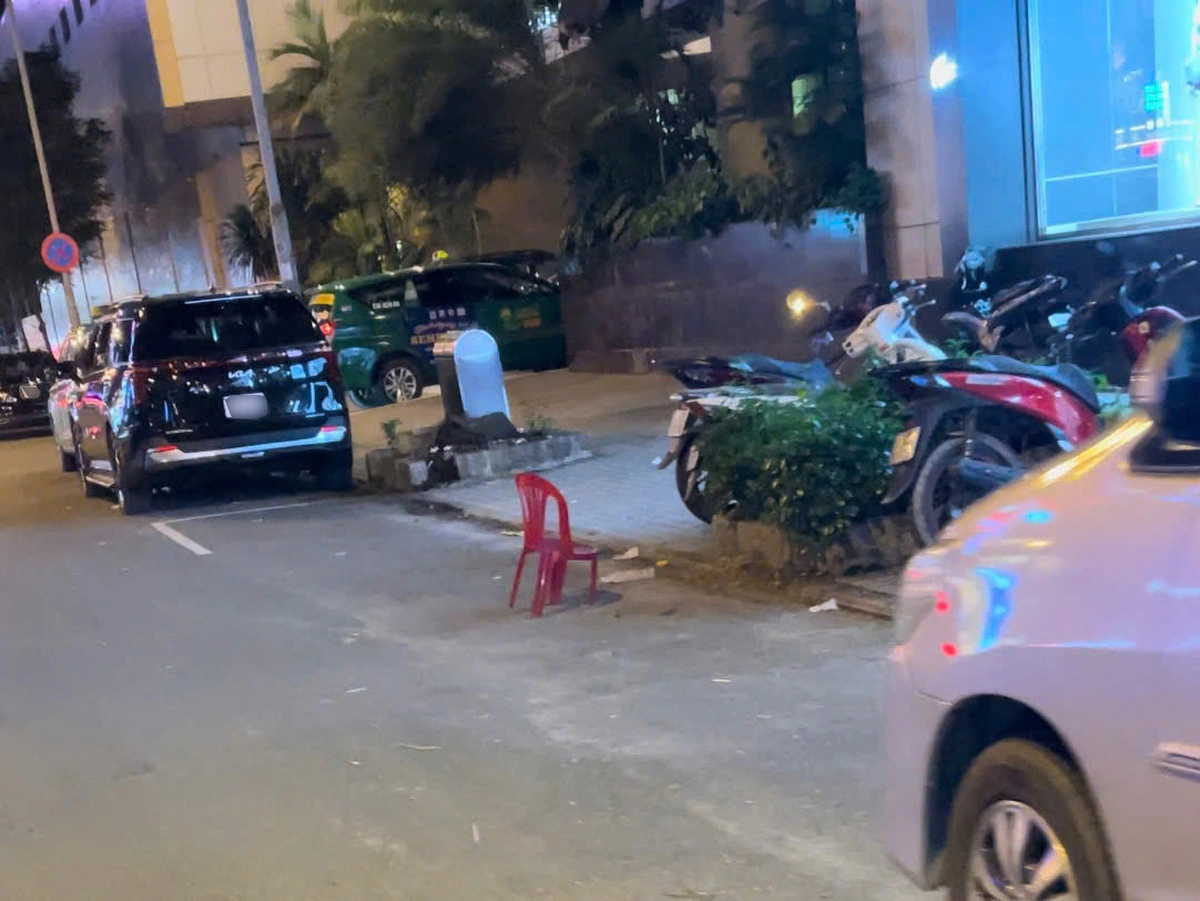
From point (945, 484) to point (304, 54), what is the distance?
2369cm

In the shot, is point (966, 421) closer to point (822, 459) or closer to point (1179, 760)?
point (822, 459)

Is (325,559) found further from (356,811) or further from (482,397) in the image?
(356,811)

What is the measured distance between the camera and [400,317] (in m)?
19.4

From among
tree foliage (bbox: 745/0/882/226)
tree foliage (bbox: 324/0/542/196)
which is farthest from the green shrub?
tree foliage (bbox: 324/0/542/196)

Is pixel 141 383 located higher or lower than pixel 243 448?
higher

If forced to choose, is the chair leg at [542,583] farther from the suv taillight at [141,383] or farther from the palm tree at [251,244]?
the palm tree at [251,244]

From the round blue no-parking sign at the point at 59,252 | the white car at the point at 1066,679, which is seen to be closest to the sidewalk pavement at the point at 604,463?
the white car at the point at 1066,679

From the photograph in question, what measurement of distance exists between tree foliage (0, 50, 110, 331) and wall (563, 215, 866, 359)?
74.5 feet

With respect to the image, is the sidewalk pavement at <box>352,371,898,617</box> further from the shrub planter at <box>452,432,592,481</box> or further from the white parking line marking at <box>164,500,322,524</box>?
the white parking line marking at <box>164,500,322,524</box>

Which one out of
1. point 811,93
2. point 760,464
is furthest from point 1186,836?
point 811,93

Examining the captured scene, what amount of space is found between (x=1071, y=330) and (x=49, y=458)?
15471 mm

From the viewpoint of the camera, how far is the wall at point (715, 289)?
15812mm

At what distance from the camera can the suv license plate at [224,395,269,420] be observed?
12.4m

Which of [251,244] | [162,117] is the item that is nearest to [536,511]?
[251,244]
